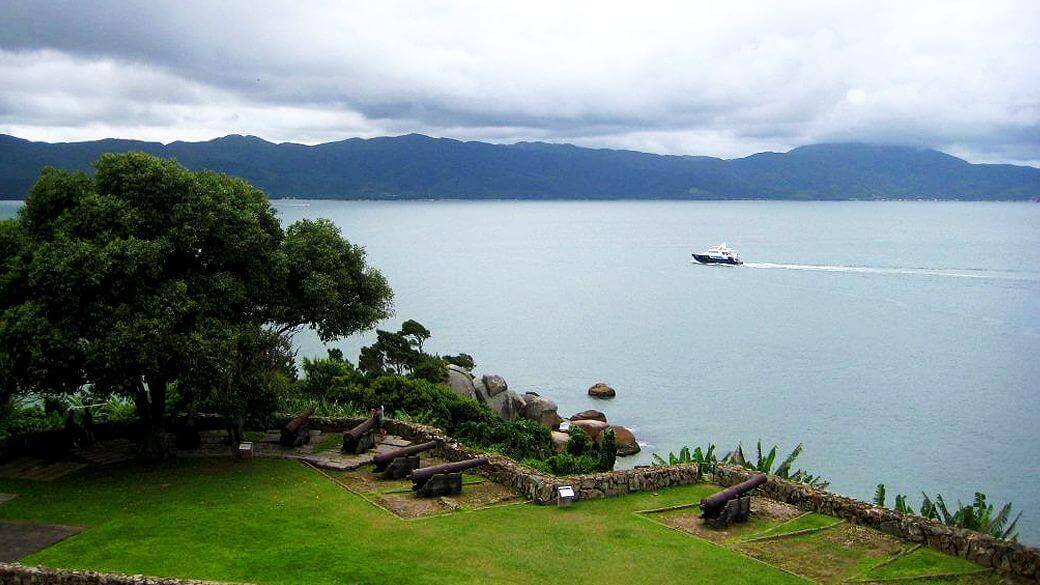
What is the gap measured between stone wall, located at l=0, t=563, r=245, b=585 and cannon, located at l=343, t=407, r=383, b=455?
988 centimetres

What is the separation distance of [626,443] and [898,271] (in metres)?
91.0

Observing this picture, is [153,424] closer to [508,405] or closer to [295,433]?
[295,433]

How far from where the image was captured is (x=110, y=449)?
25.0m

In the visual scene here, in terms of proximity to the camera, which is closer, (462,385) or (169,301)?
→ (169,301)

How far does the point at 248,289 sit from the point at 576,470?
10.9m

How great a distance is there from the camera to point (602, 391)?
5450 centimetres

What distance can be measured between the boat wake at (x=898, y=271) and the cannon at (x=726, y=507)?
106644mm

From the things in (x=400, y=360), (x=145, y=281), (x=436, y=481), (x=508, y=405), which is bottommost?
(x=508, y=405)

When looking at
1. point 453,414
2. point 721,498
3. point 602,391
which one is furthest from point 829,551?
point 602,391

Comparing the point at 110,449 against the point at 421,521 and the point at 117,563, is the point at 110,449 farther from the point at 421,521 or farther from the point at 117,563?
the point at 421,521

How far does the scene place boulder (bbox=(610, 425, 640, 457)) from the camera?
41.2 m

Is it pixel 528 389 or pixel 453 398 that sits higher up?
pixel 453 398

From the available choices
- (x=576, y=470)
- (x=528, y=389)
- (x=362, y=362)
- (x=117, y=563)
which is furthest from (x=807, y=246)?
(x=117, y=563)

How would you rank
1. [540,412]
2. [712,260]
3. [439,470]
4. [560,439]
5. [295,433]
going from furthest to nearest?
[712,260]
[540,412]
[560,439]
[295,433]
[439,470]
